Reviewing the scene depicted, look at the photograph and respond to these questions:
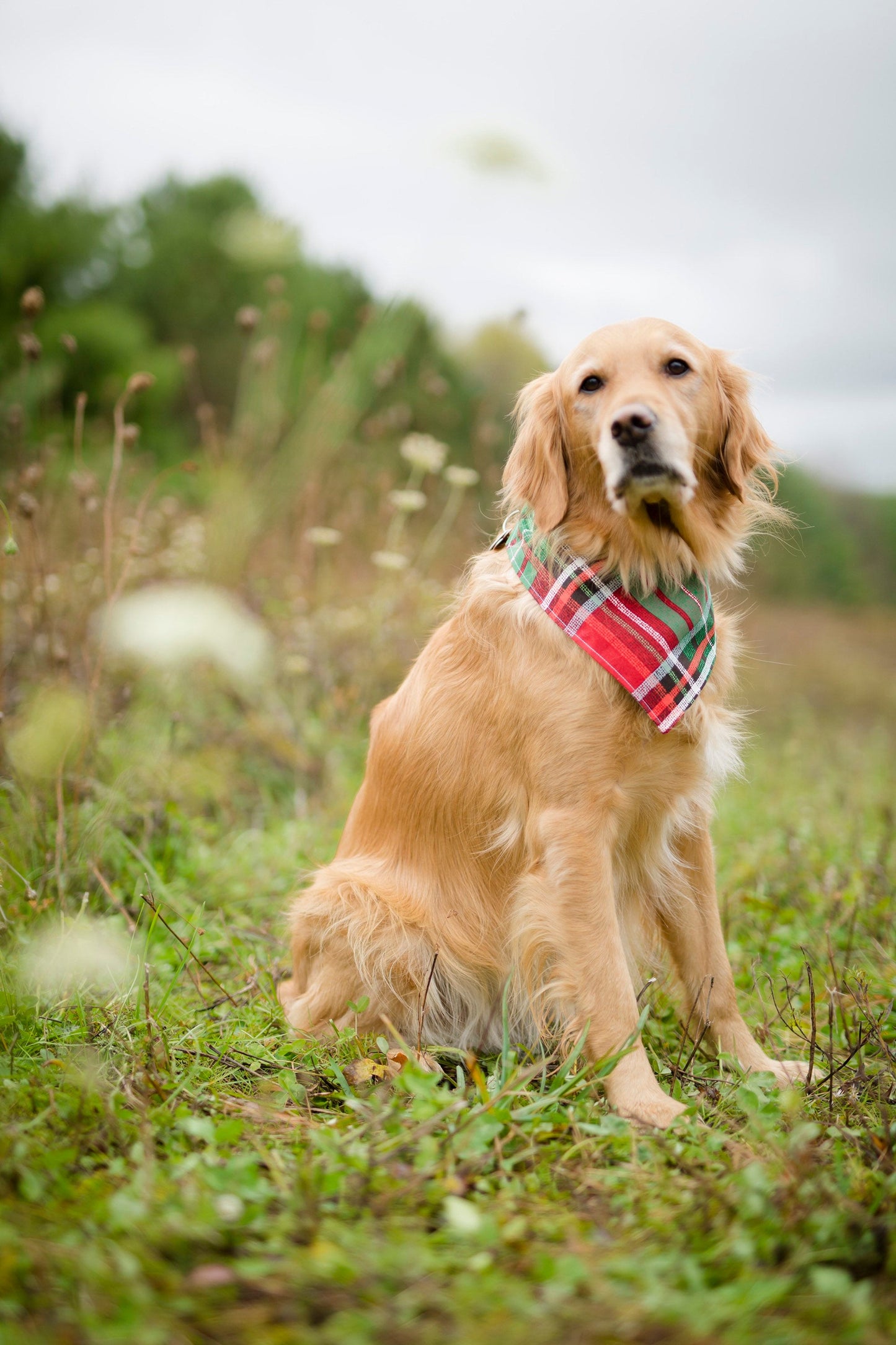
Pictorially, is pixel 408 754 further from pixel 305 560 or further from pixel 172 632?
pixel 305 560

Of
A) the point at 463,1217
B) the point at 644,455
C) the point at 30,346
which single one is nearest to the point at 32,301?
the point at 30,346

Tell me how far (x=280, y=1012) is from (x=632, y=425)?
163 centimetres

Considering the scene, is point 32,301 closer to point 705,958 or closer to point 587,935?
point 587,935

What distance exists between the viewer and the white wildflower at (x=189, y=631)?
12.4 ft

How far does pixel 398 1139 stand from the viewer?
5.15 feet

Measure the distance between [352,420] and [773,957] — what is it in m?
3.71

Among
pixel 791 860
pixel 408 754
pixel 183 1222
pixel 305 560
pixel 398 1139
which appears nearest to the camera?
pixel 183 1222

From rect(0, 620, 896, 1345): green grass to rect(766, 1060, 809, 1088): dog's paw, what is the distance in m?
0.04

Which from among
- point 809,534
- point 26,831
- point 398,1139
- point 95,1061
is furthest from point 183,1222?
point 809,534

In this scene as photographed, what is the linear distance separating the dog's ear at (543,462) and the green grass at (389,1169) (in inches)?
48.1

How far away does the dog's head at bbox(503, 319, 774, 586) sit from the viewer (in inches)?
76.6

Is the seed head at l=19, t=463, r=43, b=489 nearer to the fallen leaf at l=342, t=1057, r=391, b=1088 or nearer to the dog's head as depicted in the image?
the dog's head

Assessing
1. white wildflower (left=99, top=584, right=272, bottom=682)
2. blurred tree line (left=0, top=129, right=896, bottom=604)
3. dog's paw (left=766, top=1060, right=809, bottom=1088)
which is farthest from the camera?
blurred tree line (left=0, top=129, right=896, bottom=604)

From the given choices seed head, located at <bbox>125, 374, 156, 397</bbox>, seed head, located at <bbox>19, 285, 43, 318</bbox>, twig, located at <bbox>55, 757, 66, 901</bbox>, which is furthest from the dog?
seed head, located at <bbox>19, 285, 43, 318</bbox>
